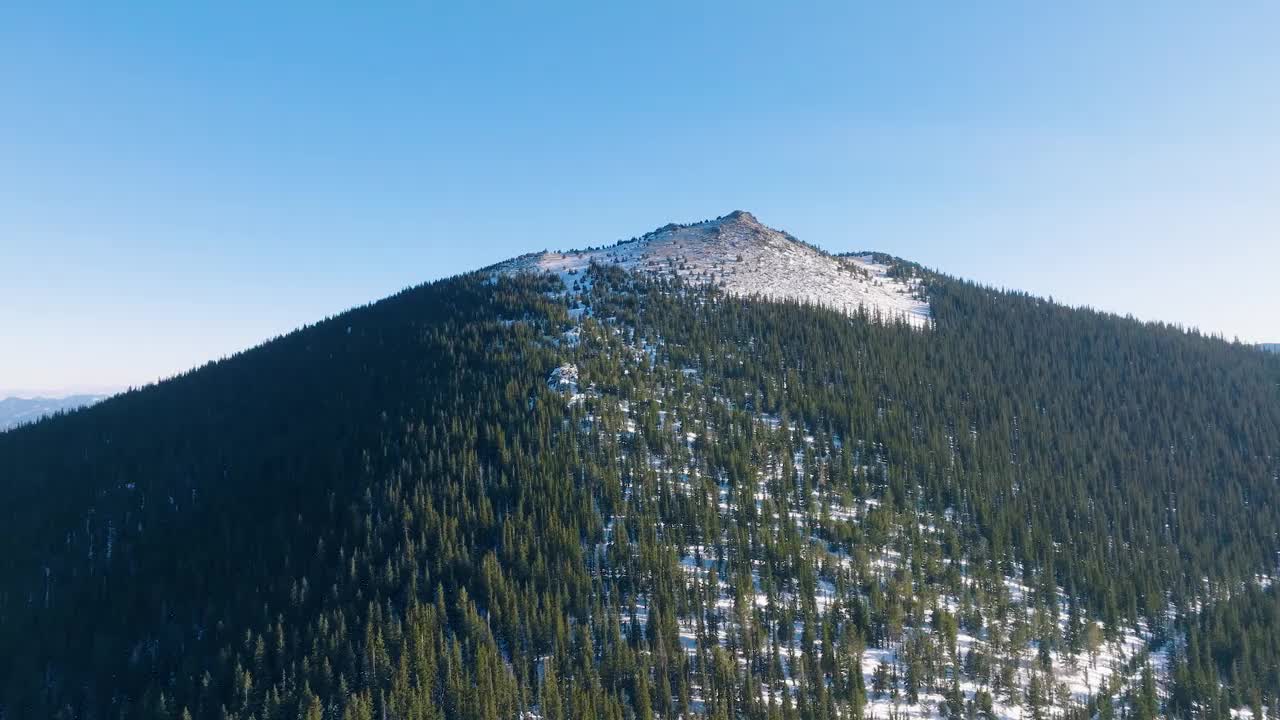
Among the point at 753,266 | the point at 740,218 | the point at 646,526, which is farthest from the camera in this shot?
the point at 740,218

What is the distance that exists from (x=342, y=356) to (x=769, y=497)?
73170mm

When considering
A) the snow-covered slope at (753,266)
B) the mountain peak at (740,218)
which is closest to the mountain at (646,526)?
the snow-covered slope at (753,266)

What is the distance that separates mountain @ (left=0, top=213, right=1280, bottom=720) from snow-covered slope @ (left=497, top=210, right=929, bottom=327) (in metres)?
10.2

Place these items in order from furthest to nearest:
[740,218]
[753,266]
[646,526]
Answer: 1. [740,218]
2. [753,266]
3. [646,526]

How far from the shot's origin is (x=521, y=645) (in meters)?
56.7

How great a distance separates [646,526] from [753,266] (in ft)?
302

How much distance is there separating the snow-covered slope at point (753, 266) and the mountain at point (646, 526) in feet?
33.4

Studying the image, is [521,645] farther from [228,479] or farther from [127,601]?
[228,479]

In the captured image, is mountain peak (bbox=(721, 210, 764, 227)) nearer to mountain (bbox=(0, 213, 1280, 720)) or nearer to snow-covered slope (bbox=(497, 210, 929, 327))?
snow-covered slope (bbox=(497, 210, 929, 327))

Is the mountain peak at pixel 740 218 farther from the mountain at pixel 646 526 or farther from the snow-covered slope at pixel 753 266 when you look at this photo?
the mountain at pixel 646 526

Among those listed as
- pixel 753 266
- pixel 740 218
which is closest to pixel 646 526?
pixel 753 266

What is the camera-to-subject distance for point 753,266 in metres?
150

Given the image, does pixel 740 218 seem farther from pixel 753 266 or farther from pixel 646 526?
pixel 646 526

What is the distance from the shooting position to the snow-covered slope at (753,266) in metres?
139
